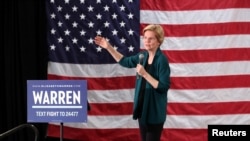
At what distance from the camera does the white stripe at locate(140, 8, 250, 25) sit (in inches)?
202

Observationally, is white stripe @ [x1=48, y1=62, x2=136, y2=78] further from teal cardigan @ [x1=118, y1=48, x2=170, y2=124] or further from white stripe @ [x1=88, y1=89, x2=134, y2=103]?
teal cardigan @ [x1=118, y1=48, x2=170, y2=124]

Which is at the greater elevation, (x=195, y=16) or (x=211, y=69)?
(x=195, y=16)

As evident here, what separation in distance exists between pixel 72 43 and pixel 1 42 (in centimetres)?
90

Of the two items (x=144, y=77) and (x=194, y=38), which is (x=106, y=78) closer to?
(x=194, y=38)

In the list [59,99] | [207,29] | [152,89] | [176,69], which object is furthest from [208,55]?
[59,99]

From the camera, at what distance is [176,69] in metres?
5.23

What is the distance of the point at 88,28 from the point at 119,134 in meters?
1.36

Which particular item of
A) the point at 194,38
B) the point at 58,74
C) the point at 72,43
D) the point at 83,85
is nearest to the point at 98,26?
the point at 72,43

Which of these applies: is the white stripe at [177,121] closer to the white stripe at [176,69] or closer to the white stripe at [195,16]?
the white stripe at [176,69]

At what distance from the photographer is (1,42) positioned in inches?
215

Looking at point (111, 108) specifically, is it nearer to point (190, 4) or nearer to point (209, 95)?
point (209, 95)

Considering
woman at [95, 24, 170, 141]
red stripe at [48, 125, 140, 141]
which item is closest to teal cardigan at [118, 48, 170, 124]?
Result: woman at [95, 24, 170, 141]

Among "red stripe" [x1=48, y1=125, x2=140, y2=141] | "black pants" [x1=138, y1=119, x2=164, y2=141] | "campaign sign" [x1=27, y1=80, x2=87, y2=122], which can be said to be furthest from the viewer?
"red stripe" [x1=48, y1=125, x2=140, y2=141]

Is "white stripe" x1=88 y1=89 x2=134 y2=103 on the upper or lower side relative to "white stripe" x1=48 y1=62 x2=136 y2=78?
lower
